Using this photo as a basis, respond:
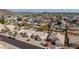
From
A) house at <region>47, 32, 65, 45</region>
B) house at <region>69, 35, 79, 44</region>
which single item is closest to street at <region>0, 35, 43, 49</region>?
house at <region>47, 32, 65, 45</region>

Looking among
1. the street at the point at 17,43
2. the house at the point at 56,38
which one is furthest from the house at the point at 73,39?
the street at the point at 17,43

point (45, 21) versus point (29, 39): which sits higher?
point (45, 21)

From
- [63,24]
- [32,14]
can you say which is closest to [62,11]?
[63,24]

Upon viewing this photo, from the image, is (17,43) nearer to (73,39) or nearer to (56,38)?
(56,38)

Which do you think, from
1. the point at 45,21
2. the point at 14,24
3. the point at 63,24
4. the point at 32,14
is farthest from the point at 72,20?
the point at 14,24

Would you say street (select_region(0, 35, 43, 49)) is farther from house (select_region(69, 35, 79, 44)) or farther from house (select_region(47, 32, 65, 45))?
house (select_region(69, 35, 79, 44))

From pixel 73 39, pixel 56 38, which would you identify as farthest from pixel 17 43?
pixel 73 39

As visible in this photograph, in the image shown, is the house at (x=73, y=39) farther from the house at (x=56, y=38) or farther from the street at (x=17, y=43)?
the street at (x=17, y=43)
